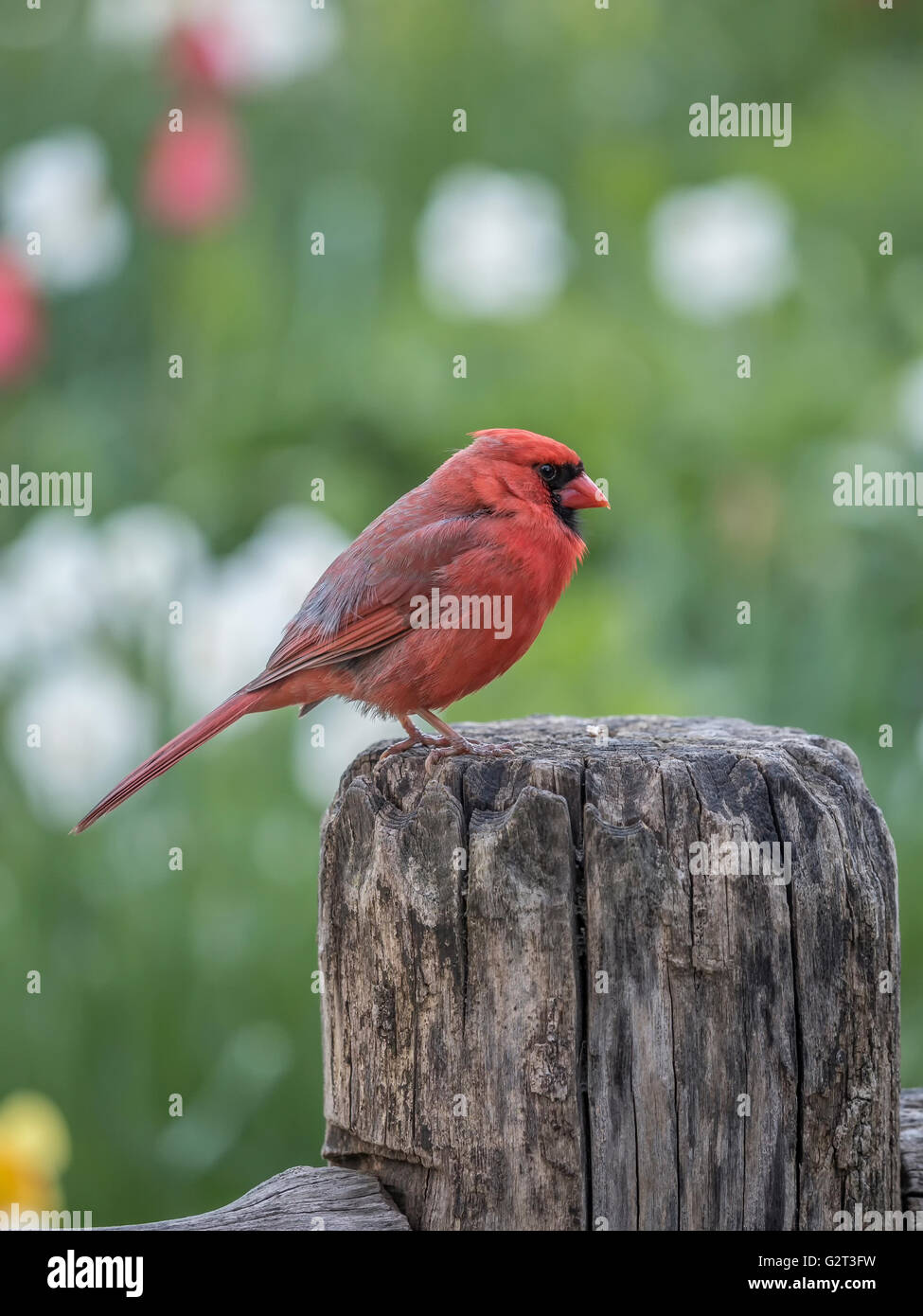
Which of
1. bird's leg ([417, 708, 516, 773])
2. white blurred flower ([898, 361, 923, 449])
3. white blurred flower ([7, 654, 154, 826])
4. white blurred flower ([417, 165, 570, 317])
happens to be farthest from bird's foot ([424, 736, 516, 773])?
white blurred flower ([417, 165, 570, 317])

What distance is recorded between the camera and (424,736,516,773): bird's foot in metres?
1.86

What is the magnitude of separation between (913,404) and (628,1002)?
10.7ft

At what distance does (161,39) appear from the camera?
5.33 m

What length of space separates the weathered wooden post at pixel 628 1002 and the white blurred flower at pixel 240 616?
1692 mm

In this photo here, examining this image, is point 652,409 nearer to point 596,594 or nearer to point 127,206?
point 596,594

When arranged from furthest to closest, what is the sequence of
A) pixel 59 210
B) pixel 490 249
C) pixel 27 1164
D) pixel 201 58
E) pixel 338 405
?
pixel 338 405 → pixel 490 249 → pixel 201 58 → pixel 59 210 → pixel 27 1164

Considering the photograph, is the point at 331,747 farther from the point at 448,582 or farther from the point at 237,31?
the point at 237,31

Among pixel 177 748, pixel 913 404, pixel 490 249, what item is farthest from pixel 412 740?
pixel 490 249

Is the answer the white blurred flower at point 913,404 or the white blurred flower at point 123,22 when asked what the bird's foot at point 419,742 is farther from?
the white blurred flower at point 123,22

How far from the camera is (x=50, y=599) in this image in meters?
3.45

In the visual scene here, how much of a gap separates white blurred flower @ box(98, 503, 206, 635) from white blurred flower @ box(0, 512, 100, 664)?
4 cm

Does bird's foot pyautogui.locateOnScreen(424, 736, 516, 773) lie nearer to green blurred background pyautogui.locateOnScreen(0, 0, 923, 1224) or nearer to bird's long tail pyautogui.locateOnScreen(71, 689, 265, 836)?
bird's long tail pyautogui.locateOnScreen(71, 689, 265, 836)

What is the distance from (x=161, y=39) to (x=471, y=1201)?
4.66 metres

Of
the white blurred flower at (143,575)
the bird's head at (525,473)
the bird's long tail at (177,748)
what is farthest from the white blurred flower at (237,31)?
the bird's long tail at (177,748)
